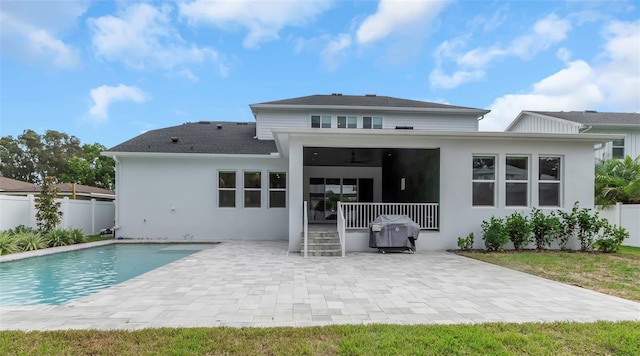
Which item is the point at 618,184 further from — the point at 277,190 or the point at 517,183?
the point at 277,190

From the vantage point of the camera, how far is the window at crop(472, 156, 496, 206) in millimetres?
10078

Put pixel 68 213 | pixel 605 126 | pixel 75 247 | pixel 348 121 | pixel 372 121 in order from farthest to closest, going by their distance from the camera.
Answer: pixel 372 121 < pixel 348 121 < pixel 605 126 < pixel 68 213 < pixel 75 247

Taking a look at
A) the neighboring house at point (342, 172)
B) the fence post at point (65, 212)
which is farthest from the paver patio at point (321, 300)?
the fence post at point (65, 212)

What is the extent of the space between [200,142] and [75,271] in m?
7.49

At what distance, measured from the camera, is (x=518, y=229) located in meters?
9.49

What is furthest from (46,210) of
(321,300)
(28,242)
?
(321,300)

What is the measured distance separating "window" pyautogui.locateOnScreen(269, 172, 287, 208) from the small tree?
7.62 metres

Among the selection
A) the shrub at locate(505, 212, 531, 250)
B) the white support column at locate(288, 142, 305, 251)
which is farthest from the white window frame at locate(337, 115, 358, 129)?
the shrub at locate(505, 212, 531, 250)

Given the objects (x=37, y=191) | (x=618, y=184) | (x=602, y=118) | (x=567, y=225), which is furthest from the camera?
(x=37, y=191)

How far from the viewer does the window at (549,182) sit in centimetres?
1013

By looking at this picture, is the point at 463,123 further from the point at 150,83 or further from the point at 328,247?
the point at 150,83

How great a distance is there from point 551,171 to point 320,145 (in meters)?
7.15

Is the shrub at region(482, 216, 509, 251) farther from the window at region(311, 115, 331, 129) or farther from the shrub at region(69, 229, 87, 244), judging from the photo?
the shrub at region(69, 229, 87, 244)

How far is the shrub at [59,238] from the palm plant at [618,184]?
18791 mm
